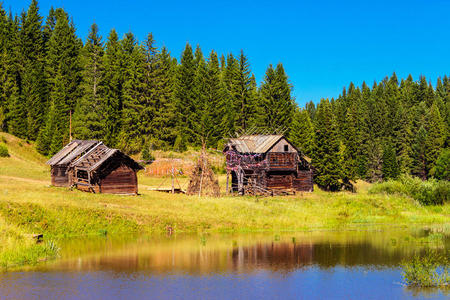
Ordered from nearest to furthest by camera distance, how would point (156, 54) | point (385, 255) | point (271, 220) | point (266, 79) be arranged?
1. point (385, 255)
2. point (271, 220)
3. point (156, 54)
4. point (266, 79)

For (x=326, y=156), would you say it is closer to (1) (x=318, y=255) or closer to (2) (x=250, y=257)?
(1) (x=318, y=255)

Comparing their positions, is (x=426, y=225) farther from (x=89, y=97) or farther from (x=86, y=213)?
(x=89, y=97)

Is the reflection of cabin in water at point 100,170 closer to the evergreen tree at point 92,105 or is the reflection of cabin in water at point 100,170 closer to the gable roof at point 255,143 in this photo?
the gable roof at point 255,143

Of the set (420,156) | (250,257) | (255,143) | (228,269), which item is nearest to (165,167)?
(255,143)

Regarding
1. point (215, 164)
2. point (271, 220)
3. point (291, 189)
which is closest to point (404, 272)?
point (271, 220)

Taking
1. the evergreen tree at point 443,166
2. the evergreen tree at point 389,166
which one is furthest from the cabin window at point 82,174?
the evergreen tree at point 443,166

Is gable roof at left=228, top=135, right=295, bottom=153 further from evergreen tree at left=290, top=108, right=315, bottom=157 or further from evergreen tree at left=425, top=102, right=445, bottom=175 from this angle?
evergreen tree at left=425, top=102, right=445, bottom=175

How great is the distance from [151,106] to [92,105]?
1018cm

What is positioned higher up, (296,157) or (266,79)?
(266,79)

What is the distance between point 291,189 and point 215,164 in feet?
69.2

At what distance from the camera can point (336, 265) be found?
88.3 feet

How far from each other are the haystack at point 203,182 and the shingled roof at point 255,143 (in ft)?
30.6

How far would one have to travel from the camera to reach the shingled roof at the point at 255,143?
6425 cm

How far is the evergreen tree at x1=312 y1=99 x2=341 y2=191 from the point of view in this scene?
75.8m
